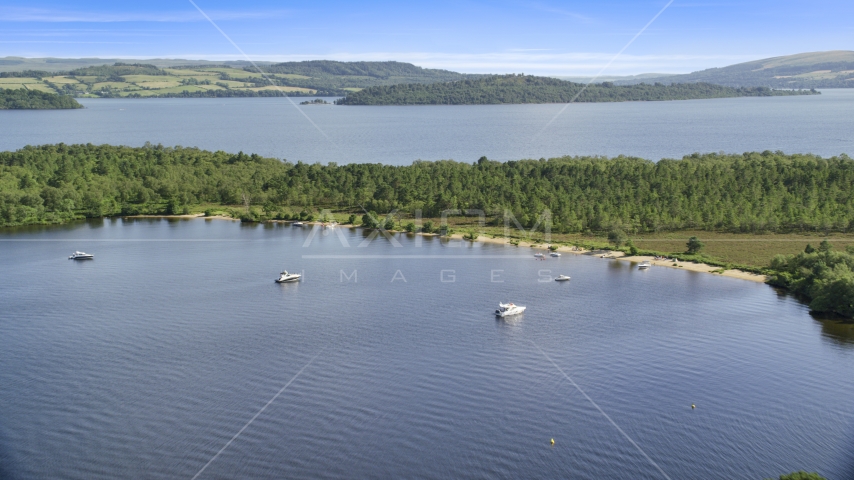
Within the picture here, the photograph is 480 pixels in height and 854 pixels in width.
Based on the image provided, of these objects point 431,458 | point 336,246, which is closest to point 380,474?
point 431,458

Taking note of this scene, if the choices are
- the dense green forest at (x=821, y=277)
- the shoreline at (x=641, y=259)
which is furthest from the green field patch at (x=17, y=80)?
the dense green forest at (x=821, y=277)

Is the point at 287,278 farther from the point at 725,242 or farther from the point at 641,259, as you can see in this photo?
the point at 725,242

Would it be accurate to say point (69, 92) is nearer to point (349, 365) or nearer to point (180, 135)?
point (180, 135)

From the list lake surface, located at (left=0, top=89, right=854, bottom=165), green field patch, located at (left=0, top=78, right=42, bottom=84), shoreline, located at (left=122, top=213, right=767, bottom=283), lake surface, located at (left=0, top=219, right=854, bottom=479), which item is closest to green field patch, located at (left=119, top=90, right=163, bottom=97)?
lake surface, located at (left=0, top=89, right=854, bottom=165)

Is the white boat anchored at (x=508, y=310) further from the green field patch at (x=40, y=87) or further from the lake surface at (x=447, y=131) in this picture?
the green field patch at (x=40, y=87)

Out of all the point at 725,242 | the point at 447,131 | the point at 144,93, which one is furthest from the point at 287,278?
the point at 144,93

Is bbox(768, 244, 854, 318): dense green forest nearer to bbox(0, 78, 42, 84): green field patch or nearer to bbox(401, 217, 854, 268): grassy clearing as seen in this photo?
bbox(401, 217, 854, 268): grassy clearing
